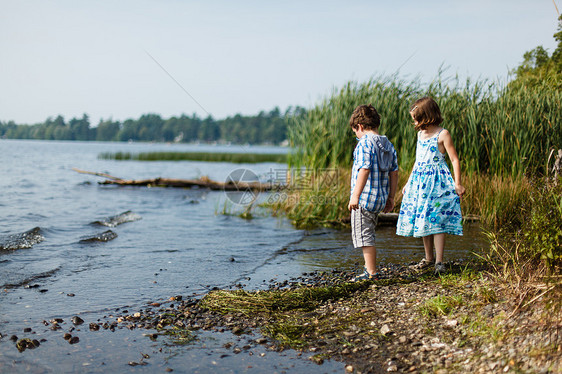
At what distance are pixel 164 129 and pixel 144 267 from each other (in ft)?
427

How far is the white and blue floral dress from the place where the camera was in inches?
207

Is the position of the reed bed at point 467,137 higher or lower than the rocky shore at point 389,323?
higher

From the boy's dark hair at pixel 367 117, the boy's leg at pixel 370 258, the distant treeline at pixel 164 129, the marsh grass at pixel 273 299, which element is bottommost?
the marsh grass at pixel 273 299

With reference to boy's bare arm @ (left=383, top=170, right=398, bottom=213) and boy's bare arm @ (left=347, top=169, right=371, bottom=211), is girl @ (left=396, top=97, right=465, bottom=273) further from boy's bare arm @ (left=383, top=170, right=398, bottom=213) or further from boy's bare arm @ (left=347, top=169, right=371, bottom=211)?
boy's bare arm @ (left=347, top=169, right=371, bottom=211)

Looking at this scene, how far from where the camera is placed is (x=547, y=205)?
3881mm

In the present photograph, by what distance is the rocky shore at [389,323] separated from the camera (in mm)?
3141

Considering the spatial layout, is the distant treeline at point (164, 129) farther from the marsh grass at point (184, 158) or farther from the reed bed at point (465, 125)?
the reed bed at point (465, 125)

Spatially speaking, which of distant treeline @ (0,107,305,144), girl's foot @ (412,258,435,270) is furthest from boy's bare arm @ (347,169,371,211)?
distant treeline @ (0,107,305,144)

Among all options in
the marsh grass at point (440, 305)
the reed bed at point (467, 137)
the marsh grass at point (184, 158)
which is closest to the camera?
the marsh grass at point (440, 305)

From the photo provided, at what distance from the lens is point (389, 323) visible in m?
3.87

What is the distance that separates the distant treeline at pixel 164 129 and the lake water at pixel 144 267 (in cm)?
11057

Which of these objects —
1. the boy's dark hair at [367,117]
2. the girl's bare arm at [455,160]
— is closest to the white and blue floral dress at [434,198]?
the girl's bare arm at [455,160]

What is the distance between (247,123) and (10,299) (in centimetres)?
12745

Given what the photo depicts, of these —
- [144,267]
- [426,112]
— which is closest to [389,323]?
[426,112]
